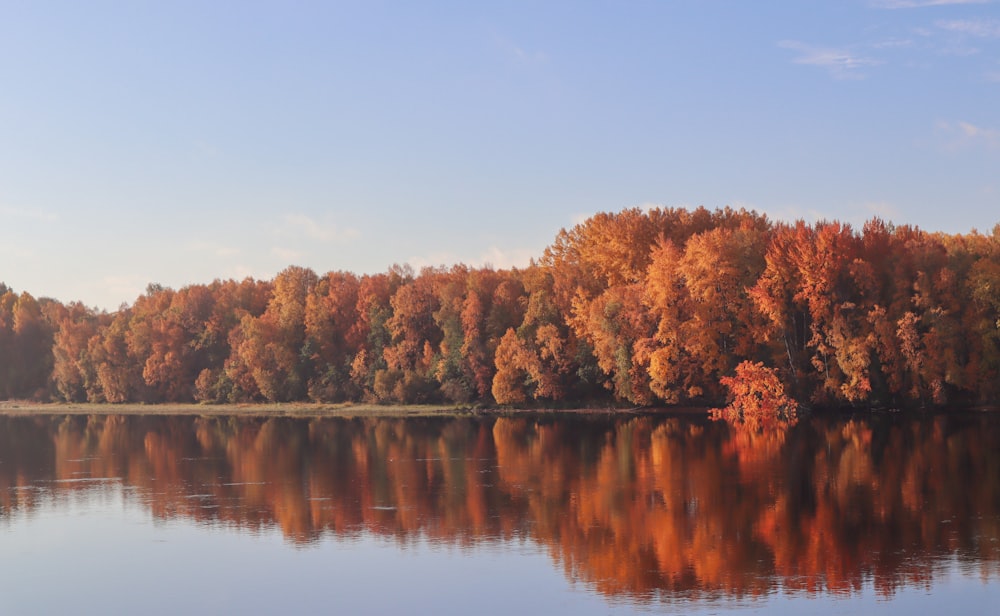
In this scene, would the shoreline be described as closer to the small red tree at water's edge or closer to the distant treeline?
the distant treeline

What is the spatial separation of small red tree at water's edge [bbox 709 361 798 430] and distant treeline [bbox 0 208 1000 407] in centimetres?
361

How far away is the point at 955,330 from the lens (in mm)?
66188

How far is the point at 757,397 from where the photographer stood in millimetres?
66938

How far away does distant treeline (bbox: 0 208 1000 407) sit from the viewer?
2665 inches

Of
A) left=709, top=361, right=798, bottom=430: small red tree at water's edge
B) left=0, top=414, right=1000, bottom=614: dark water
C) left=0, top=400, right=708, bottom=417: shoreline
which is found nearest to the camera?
left=0, top=414, right=1000, bottom=614: dark water

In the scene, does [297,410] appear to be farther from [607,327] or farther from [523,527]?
[523,527]

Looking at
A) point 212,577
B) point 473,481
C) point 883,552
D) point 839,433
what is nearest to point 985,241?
point 839,433

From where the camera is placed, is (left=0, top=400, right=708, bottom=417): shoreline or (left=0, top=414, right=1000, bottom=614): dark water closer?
(left=0, top=414, right=1000, bottom=614): dark water

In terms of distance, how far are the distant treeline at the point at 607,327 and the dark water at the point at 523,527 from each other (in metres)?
15.9

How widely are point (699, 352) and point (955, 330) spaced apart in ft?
51.9

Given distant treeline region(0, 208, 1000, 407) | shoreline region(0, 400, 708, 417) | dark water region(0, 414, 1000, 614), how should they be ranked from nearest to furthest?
dark water region(0, 414, 1000, 614), distant treeline region(0, 208, 1000, 407), shoreline region(0, 400, 708, 417)

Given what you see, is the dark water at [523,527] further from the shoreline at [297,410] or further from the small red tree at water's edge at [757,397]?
the shoreline at [297,410]

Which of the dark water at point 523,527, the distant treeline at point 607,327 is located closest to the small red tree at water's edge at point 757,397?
the distant treeline at point 607,327

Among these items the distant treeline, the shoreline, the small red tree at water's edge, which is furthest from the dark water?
the shoreline
